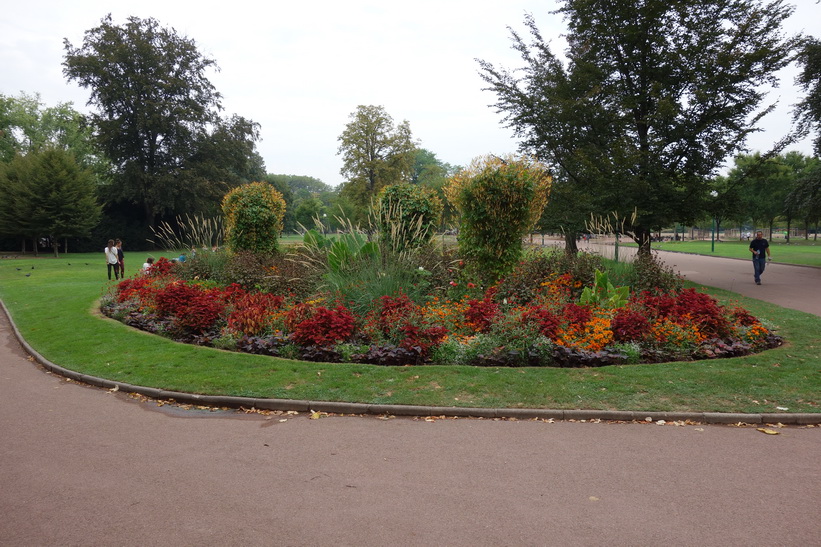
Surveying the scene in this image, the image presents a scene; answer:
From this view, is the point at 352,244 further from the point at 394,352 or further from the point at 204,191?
the point at 204,191

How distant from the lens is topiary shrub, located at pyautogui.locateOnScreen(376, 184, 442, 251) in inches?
480

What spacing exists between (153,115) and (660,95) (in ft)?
113

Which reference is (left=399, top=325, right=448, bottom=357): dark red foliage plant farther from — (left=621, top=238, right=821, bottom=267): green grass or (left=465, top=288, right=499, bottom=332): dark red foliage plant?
(left=621, top=238, right=821, bottom=267): green grass

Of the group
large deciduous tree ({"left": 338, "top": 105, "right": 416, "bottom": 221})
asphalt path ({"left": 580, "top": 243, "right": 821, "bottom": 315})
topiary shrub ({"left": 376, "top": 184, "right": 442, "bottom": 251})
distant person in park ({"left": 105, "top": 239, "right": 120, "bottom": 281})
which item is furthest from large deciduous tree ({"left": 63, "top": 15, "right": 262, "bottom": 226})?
asphalt path ({"left": 580, "top": 243, "right": 821, "bottom": 315})

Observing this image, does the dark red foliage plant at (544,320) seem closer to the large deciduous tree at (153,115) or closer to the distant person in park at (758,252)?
the distant person in park at (758,252)

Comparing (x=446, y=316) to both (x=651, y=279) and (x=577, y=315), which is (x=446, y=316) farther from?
(x=651, y=279)

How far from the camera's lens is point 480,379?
20.8 ft

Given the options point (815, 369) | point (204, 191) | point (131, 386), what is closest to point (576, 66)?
point (815, 369)

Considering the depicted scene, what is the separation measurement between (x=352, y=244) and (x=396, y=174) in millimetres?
37338

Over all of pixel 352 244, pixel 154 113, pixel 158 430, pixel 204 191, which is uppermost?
pixel 154 113

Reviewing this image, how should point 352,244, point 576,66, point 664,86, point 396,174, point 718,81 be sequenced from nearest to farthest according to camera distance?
point 352,244
point 718,81
point 664,86
point 576,66
point 396,174

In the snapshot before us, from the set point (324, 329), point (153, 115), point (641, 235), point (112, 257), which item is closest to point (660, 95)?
point (641, 235)

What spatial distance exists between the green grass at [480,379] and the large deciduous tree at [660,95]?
8111 millimetres

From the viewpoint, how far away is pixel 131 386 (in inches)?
258
